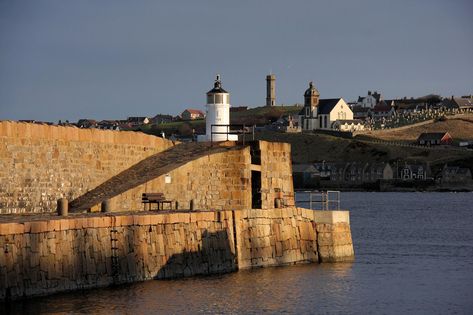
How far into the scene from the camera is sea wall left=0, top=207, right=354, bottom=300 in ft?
75.8

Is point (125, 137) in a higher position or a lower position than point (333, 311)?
higher

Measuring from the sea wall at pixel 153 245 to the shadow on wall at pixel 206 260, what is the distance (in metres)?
0.03

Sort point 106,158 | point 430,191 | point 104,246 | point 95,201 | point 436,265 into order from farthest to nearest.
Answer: point 430,191, point 436,265, point 106,158, point 95,201, point 104,246

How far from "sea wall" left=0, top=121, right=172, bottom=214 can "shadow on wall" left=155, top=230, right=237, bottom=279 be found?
4077mm

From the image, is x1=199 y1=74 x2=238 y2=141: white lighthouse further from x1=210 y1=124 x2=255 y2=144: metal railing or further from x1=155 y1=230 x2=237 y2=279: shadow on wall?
x1=155 y1=230 x2=237 y2=279: shadow on wall

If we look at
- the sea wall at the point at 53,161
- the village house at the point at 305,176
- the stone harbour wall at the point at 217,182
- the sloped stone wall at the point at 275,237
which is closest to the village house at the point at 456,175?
the village house at the point at 305,176

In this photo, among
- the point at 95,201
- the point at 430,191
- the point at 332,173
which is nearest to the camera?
the point at 95,201

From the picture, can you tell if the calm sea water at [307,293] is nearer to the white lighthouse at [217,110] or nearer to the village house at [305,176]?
the white lighthouse at [217,110]

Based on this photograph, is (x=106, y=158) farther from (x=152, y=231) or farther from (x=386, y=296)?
(x=386, y=296)

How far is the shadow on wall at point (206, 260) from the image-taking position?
27.9m

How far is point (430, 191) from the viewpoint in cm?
16238

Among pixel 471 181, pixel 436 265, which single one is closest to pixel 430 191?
pixel 471 181

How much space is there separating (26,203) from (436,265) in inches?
613

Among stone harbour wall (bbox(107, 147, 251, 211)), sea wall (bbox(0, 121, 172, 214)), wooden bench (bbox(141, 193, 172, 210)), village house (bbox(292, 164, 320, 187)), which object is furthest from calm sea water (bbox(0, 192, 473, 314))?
village house (bbox(292, 164, 320, 187))
